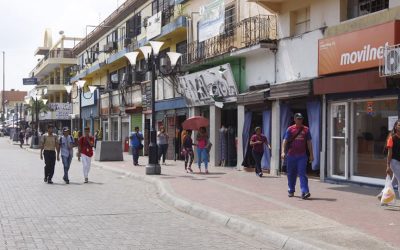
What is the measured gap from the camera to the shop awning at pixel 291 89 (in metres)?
15.9

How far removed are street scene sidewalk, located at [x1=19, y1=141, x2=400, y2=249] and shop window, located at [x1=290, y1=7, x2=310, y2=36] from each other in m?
4.72

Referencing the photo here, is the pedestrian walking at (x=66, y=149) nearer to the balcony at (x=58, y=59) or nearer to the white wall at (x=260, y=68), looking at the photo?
the white wall at (x=260, y=68)

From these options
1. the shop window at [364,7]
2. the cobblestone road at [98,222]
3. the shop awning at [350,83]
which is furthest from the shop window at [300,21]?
the cobblestone road at [98,222]

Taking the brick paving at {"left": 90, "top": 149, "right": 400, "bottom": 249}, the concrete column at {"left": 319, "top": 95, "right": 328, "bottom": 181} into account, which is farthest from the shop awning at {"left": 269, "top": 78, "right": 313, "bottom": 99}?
the brick paving at {"left": 90, "top": 149, "right": 400, "bottom": 249}

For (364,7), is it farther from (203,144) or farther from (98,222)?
(98,222)

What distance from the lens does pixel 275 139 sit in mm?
18297

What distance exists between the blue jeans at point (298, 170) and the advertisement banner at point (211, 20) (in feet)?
35.2

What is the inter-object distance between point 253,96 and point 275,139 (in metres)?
1.78

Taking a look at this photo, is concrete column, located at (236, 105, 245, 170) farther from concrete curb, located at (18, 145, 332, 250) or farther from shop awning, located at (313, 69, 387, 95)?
concrete curb, located at (18, 145, 332, 250)

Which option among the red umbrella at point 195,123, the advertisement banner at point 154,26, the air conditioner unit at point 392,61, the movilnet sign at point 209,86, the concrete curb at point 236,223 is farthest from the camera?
the advertisement banner at point 154,26

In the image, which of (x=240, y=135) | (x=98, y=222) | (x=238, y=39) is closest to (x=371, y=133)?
(x=240, y=135)

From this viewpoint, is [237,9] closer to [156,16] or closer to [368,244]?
[156,16]

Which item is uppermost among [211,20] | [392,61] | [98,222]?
[211,20]

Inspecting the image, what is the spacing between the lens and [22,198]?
509 inches
